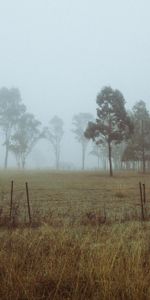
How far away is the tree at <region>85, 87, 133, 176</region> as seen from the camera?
166 feet

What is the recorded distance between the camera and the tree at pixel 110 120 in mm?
50688

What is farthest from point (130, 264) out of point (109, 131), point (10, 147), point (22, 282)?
point (10, 147)

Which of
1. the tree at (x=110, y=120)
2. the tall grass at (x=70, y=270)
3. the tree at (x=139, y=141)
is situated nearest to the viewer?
the tall grass at (x=70, y=270)

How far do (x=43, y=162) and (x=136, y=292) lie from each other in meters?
161

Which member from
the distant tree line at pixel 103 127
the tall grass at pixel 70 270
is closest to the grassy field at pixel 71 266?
the tall grass at pixel 70 270

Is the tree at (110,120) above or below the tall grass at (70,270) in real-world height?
above

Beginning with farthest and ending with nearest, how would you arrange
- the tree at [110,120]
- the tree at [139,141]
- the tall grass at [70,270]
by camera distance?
the tree at [139,141], the tree at [110,120], the tall grass at [70,270]

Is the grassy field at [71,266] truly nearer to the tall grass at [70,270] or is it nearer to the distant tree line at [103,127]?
the tall grass at [70,270]

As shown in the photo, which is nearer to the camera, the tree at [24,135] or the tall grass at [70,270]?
the tall grass at [70,270]

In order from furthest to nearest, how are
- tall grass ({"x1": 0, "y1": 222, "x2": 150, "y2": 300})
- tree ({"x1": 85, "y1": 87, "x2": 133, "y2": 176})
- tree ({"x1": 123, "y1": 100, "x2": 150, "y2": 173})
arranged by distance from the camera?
tree ({"x1": 123, "y1": 100, "x2": 150, "y2": 173}) < tree ({"x1": 85, "y1": 87, "x2": 133, "y2": 176}) < tall grass ({"x1": 0, "y1": 222, "x2": 150, "y2": 300})

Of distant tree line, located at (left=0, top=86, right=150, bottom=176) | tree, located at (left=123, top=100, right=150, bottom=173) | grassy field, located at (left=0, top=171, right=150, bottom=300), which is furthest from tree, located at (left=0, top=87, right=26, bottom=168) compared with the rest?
grassy field, located at (left=0, top=171, right=150, bottom=300)

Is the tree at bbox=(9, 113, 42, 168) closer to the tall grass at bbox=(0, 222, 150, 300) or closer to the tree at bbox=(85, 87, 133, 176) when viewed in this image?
the tree at bbox=(85, 87, 133, 176)

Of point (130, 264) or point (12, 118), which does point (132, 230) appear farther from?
point (12, 118)

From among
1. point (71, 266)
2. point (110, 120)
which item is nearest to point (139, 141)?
point (110, 120)
